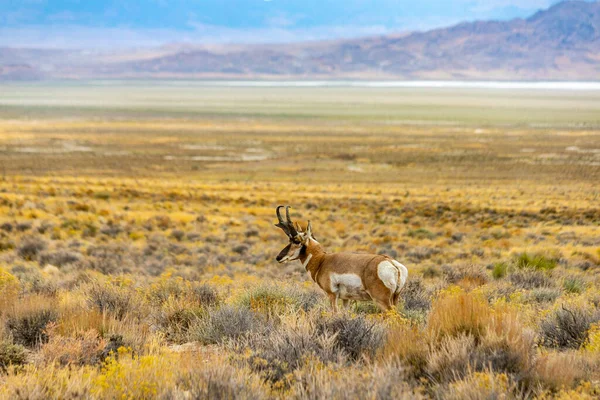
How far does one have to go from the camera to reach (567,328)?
242 inches

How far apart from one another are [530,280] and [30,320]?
7844mm

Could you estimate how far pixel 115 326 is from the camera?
5.98 metres

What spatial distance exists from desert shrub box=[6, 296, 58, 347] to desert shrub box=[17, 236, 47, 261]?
36.7 feet

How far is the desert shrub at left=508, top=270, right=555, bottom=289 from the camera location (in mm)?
10298

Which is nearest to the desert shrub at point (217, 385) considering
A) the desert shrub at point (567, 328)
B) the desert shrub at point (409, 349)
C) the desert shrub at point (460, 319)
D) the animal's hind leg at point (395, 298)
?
the desert shrub at point (409, 349)

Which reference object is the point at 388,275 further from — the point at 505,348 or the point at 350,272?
the point at 505,348

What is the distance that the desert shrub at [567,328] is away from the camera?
5.98 m

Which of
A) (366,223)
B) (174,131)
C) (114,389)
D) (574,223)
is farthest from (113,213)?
(174,131)

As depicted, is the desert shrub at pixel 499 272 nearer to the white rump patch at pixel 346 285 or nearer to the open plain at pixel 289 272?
the open plain at pixel 289 272

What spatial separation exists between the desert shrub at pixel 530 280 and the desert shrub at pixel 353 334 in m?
5.19

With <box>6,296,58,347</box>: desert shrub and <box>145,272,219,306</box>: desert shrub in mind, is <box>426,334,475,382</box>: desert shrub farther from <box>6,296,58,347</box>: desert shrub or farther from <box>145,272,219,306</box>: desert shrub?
<box>145,272,219,306</box>: desert shrub

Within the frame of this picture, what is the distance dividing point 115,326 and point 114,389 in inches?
71.0

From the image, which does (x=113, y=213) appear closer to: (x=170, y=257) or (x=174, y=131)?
(x=170, y=257)

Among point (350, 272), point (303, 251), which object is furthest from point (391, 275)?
point (303, 251)
